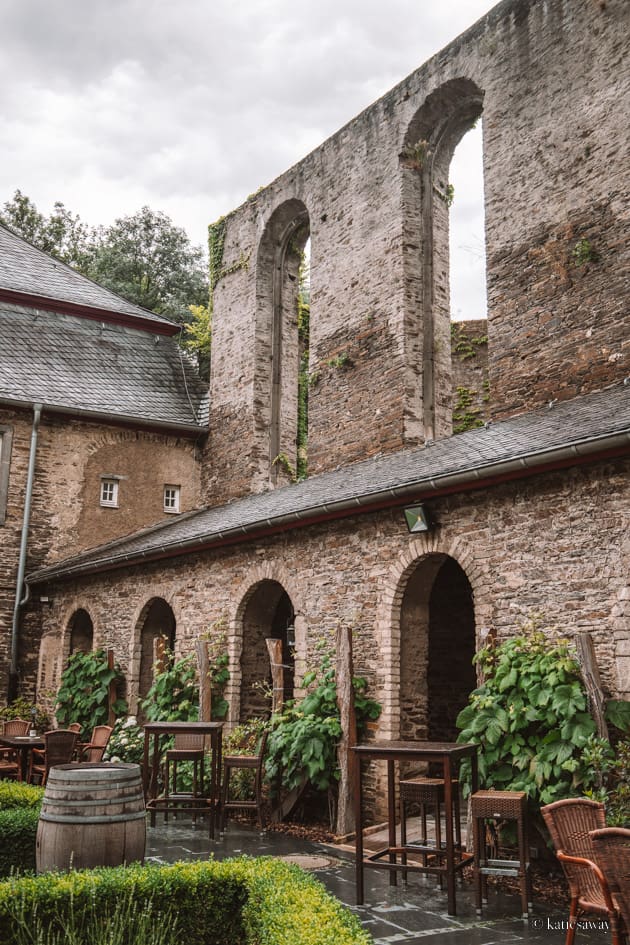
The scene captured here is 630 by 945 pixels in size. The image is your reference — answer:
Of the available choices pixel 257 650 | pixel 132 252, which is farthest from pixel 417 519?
pixel 132 252

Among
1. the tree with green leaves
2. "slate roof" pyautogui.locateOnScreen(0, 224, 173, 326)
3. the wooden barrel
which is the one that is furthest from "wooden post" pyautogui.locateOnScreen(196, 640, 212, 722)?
the tree with green leaves

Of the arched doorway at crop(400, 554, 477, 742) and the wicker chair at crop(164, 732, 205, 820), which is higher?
the arched doorway at crop(400, 554, 477, 742)

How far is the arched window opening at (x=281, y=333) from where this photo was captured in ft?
50.8

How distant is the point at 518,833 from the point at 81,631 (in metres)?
10.5

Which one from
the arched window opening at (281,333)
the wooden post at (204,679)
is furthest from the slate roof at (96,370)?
the wooden post at (204,679)

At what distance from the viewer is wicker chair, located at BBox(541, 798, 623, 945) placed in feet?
13.8

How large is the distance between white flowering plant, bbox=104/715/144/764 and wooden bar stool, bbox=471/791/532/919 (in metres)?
6.19

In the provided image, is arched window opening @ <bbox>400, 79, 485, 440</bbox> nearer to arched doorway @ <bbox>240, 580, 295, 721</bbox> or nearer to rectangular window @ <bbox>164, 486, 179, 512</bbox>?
arched doorway @ <bbox>240, 580, 295, 721</bbox>

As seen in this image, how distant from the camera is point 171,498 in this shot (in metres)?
16.3

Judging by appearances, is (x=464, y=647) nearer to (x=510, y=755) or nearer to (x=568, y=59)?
(x=510, y=755)

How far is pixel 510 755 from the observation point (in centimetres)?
651

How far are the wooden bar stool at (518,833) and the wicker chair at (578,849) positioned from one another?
1029mm

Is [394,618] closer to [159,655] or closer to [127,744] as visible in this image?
[159,655]

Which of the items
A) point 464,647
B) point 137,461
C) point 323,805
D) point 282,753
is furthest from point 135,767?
point 137,461
